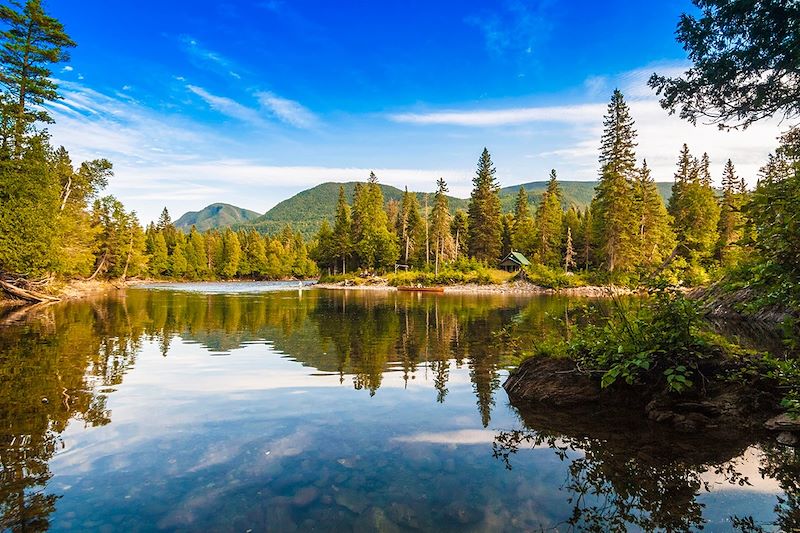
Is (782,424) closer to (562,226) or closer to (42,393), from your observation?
(42,393)

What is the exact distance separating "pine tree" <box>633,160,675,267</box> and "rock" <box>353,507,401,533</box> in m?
62.0

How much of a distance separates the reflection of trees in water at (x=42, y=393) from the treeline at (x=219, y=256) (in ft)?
319

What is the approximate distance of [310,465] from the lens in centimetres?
648

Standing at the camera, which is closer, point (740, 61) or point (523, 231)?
point (740, 61)

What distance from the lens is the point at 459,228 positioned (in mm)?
93250

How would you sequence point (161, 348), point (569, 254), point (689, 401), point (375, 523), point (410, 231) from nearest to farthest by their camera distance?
1. point (375, 523)
2. point (689, 401)
3. point (161, 348)
4. point (569, 254)
5. point (410, 231)

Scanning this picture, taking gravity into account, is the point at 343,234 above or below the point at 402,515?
above

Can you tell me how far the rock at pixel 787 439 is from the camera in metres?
6.86

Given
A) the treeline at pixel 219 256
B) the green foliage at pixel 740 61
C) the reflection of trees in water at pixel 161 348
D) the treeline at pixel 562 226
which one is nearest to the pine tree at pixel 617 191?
the treeline at pixel 562 226

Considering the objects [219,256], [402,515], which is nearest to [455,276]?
[402,515]

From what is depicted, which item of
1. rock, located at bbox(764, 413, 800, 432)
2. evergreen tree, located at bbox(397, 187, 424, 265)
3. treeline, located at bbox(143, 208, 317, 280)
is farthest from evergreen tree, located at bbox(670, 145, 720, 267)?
treeline, located at bbox(143, 208, 317, 280)

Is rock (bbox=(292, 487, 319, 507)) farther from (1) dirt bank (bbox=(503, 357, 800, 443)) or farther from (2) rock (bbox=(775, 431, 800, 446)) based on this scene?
(2) rock (bbox=(775, 431, 800, 446))

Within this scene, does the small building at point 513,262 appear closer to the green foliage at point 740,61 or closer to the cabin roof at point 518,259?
the cabin roof at point 518,259

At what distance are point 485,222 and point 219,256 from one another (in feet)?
262
